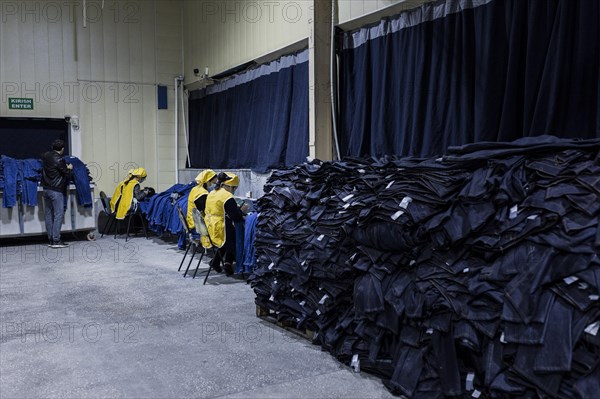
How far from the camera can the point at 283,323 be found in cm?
395

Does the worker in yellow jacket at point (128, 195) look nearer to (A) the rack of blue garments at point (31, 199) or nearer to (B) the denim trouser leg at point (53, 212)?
(A) the rack of blue garments at point (31, 199)

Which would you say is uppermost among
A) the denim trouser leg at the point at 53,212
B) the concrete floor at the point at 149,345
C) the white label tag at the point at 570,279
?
the white label tag at the point at 570,279

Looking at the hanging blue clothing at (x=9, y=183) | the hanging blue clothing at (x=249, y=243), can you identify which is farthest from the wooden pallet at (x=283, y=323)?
the hanging blue clothing at (x=9, y=183)

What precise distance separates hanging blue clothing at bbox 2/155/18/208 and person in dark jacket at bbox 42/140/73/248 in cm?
43

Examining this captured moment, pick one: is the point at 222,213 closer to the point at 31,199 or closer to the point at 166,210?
the point at 166,210

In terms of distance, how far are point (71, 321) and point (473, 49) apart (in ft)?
13.0

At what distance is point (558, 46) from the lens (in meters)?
3.24

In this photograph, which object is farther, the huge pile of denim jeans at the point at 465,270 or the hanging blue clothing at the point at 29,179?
the hanging blue clothing at the point at 29,179

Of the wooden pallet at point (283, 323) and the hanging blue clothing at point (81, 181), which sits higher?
the hanging blue clothing at point (81, 181)

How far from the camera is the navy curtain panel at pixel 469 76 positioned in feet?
10.5

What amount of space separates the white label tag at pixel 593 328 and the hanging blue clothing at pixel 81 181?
789 centimetres

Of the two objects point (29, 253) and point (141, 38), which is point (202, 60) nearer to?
point (141, 38)

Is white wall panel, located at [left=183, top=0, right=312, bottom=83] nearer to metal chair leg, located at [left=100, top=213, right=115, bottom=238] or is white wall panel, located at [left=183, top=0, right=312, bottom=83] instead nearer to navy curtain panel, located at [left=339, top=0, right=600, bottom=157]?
navy curtain panel, located at [left=339, top=0, right=600, bottom=157]

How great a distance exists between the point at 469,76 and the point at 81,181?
6.57m
